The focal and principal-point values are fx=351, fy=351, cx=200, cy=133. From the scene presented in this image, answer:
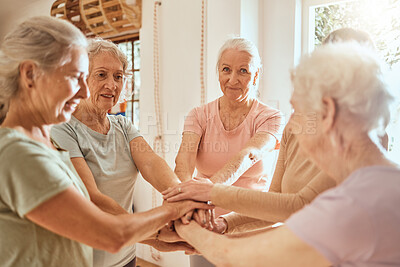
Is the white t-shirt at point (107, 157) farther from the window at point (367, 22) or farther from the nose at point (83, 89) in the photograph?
the window at point (367, 22)

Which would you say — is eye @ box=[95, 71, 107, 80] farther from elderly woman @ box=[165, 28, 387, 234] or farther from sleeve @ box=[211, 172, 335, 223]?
sleeve @ box=[211, 172, 335, 223]

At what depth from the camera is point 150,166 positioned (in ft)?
5.70

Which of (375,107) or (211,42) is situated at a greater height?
(211,42)

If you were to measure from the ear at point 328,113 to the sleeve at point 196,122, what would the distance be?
3.74 ft

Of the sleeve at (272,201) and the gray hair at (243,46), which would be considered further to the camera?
the gray hair at (243,46)

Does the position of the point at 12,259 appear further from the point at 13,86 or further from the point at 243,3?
the point at 243,3

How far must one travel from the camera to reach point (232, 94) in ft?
6.66

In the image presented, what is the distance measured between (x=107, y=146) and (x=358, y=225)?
1.15 metres

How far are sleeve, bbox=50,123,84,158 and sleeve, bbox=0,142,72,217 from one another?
481mm

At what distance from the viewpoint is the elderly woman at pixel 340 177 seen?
0.79 m

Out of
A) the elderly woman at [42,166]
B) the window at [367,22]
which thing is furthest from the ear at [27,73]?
the window at [367,22]

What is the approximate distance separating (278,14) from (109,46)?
5.14 ft

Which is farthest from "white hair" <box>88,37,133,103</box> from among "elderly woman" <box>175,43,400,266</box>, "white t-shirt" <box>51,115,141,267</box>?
"elderly woman" <box>175,43,400,266</box>

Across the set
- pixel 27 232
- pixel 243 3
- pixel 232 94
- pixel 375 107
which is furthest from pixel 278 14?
pixel 27 232
